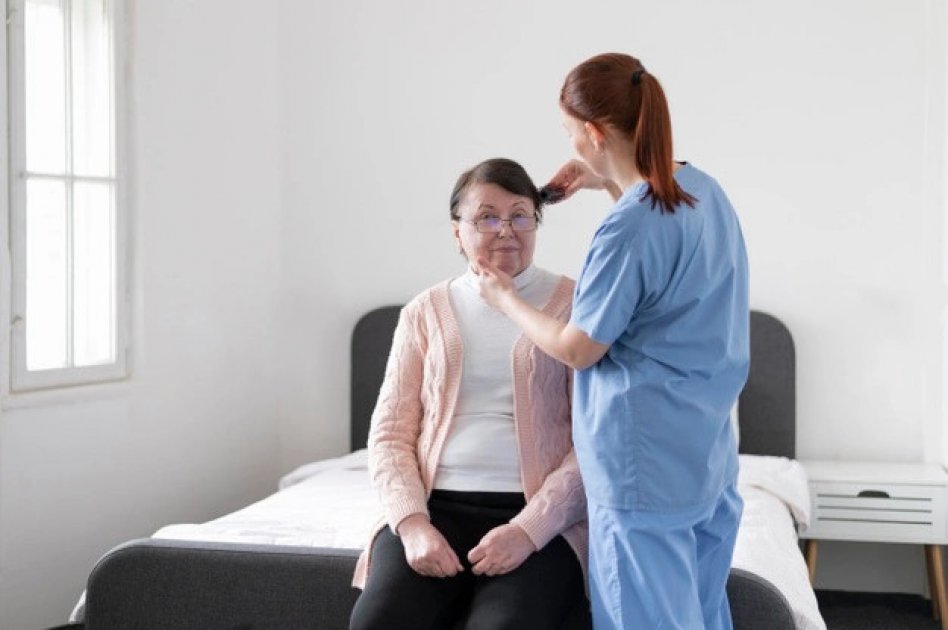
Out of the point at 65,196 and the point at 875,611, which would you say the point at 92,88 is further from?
the point at 875,611

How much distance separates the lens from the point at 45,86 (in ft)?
11.2

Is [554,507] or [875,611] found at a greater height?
[554,507]

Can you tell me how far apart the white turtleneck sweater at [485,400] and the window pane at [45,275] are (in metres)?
1.52

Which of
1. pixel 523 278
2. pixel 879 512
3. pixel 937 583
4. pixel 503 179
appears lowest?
pixel 937 583

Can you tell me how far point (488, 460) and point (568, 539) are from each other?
19cm

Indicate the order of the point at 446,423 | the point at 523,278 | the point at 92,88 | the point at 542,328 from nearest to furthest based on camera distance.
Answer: the point at 542,328
the point at 446,423
the point at 523,278
the point at 92,88

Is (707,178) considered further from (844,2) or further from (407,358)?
(844,2)

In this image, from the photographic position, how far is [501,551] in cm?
207

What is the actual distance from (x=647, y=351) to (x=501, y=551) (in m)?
0.42

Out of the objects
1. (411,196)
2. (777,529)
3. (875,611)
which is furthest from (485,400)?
(411,196)

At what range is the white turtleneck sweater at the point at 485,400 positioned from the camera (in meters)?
2.21

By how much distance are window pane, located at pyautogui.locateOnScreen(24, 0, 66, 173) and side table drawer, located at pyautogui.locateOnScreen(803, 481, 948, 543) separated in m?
2.35

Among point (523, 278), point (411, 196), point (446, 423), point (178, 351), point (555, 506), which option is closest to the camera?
point (555, 506)

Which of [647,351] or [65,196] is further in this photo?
[65,196]
